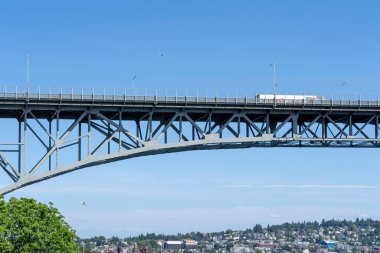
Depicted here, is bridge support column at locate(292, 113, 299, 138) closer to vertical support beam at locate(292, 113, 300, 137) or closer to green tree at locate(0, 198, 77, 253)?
vertical support beam at locate(292, 113, 300, 137)

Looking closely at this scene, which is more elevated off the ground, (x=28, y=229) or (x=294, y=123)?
(x=294, y=123)

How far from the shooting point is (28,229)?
93.2 m

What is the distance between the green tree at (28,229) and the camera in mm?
92125

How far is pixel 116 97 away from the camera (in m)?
90.9

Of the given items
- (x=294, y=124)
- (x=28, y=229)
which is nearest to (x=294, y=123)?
(x=294, y=124)

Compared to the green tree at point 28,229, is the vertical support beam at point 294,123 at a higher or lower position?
higher

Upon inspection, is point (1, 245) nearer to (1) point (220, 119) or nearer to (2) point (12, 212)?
(2) point (12, 212)

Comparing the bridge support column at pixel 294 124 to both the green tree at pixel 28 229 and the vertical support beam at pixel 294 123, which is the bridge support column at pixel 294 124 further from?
the green tree at pixel 28 229

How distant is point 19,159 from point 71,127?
5.81 metres

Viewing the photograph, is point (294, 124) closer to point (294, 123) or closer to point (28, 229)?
point (294, 123)

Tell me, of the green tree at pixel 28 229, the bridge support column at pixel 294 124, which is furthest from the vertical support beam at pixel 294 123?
the green tree at pixel 28 229

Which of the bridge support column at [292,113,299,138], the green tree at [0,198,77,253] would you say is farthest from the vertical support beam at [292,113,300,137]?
the green tree at [0,198,77,253]

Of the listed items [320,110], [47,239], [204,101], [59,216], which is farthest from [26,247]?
[320,110]

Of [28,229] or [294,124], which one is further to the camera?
[294,124]
